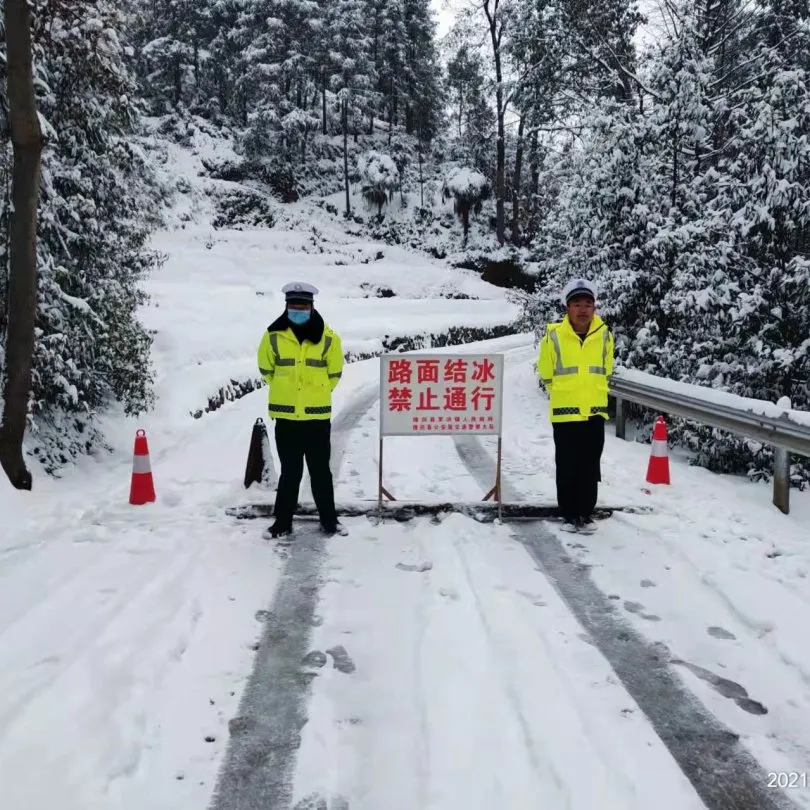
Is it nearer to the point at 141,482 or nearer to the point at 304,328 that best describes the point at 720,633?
the point at 304,328

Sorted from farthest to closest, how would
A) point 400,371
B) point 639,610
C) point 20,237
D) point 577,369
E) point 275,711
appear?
point 400,371
point 20,237
point 577,369
point 639,610
point 275,711

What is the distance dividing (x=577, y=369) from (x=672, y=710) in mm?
3414

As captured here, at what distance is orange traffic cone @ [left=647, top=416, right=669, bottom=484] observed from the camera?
7906mm

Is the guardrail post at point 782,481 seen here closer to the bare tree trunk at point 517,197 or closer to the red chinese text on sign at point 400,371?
the red chinese text on sign at point 400,371

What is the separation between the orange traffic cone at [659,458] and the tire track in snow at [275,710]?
13.6 feet

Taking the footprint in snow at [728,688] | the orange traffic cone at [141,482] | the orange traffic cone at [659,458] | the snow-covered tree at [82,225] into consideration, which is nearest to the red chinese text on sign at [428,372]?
the orange traffic cone at [659,458]

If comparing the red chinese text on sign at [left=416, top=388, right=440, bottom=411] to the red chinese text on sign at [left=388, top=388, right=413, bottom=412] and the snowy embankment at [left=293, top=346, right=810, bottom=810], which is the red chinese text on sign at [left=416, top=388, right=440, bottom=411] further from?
the snowy embankment at [left=293, top=346, right=810, bottom=810]

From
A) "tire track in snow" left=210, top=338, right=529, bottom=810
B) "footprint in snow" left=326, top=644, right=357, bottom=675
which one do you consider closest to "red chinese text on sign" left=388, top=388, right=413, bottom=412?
"tire track in snow" left=210, top=338, right=529, bottom=810

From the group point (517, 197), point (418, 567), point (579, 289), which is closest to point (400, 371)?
point (579, 289)

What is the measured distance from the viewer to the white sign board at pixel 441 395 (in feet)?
23.2

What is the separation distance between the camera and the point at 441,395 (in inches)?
284

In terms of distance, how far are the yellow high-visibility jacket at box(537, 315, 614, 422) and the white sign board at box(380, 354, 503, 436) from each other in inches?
25.7

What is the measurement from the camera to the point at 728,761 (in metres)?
3.21

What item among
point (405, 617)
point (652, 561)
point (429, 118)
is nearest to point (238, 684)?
point (405, 617)
